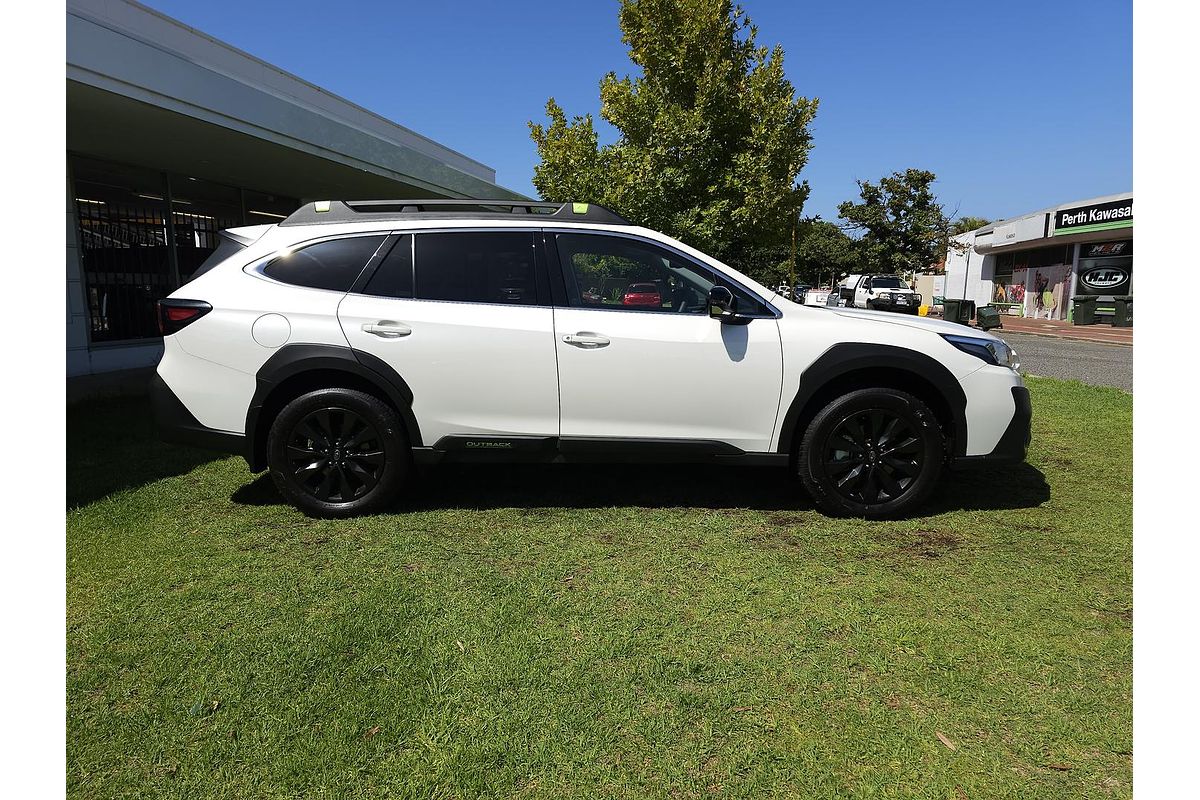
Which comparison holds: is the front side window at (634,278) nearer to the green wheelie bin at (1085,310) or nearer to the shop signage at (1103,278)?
the green wheelie bin at (1085,310)

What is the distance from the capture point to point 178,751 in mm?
2178

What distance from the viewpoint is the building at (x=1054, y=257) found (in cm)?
2691

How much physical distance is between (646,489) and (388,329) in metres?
2.09

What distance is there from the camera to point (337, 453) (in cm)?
413

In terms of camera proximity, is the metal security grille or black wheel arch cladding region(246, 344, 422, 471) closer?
black wheel arch cladding region(246, 344, 422, 471)

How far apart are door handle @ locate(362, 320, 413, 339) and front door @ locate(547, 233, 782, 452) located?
91 centimetres

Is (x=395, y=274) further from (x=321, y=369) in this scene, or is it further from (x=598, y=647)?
(x=598, y=647)

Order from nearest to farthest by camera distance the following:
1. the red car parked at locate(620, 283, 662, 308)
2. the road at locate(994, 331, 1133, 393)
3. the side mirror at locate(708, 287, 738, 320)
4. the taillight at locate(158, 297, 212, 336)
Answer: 1. the side mirror at locate(708, 287, 738, 320)
2. the taillight at locate(158, 297, 212, 336)
3. the red car parked at locate(620, 283, 662, 308)
4. the road at locate(994, 331, 1133, 393)

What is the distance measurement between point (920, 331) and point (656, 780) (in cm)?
314

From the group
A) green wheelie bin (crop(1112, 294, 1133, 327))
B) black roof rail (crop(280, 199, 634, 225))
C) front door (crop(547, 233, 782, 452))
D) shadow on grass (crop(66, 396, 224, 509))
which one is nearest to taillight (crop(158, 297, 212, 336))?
black roof rail (crop(280, 199, 634, 225))

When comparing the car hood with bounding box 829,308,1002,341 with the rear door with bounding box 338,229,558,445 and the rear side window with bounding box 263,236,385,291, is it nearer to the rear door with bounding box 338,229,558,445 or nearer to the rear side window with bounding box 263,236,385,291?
the rear door with bounding box 338,229,558,445

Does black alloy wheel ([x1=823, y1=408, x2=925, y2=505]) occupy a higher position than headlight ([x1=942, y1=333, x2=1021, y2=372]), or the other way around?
headlight ([x1=942, y1=333, x2=1021, y2=372])

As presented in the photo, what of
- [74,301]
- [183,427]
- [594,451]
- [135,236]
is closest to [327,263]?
[183,427]

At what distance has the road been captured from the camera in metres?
10.6
